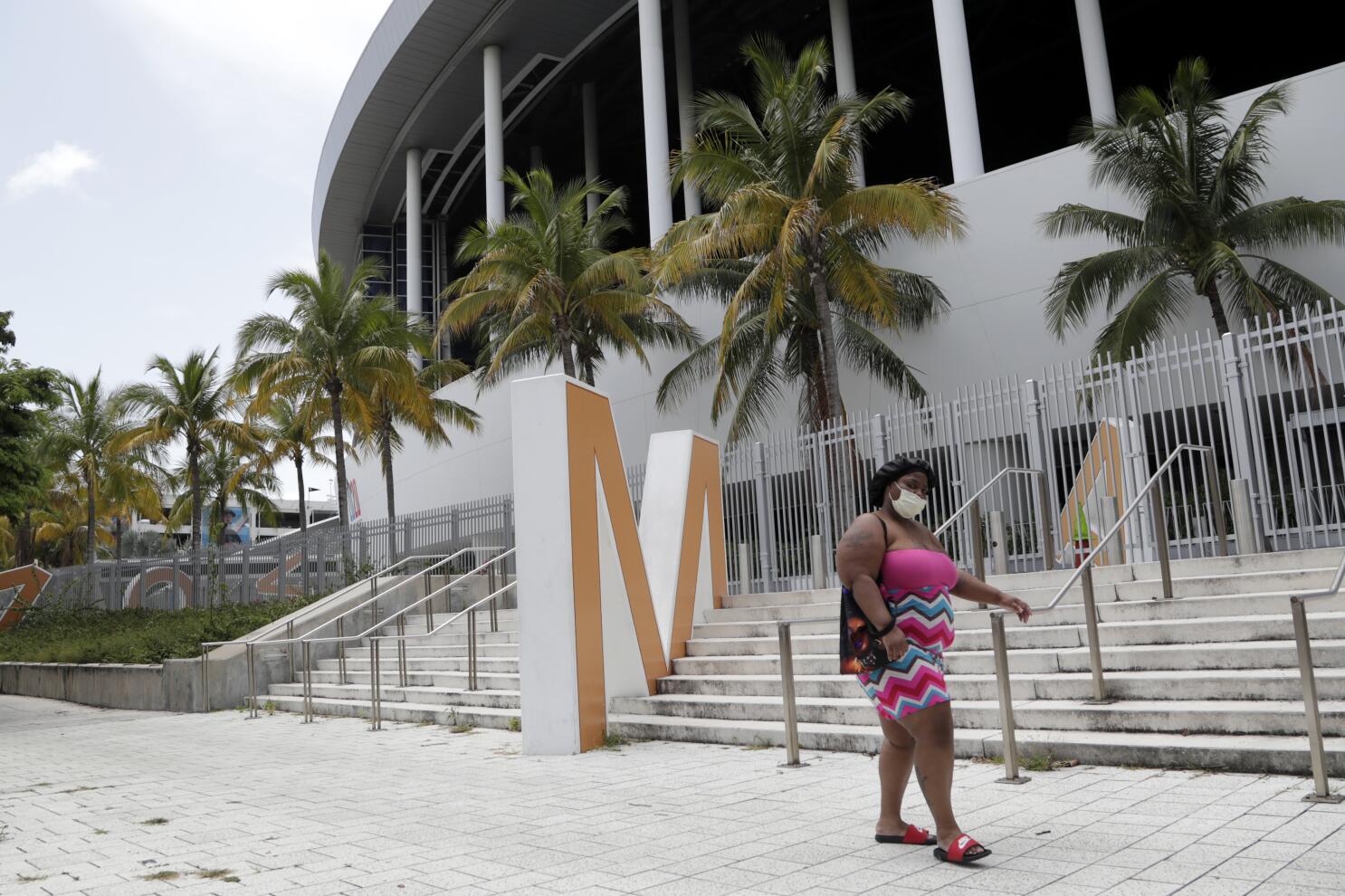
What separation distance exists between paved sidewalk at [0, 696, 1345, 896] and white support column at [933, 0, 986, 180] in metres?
15.0

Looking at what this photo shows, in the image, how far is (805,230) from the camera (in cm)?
1609

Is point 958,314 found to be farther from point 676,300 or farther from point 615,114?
point 615,114

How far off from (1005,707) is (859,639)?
6.66 ft

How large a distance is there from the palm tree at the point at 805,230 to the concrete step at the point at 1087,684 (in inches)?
327

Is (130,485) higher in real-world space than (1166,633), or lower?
higher

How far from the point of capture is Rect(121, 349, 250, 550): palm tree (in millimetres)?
29000

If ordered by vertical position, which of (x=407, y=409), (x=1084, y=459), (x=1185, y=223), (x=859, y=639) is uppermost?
(x=1185, y=223)

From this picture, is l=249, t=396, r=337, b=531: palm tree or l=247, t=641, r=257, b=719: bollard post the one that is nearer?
l=247, t=641, r=257, b=719: bollard post

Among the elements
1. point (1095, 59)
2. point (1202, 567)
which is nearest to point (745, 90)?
point (1095, 59)

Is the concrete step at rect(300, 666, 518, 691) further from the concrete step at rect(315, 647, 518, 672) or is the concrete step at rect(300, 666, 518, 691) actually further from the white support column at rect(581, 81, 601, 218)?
the white support column at rect(581, 81, 601, 218)

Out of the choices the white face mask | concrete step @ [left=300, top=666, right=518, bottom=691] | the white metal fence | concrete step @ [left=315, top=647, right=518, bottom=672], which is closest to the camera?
the white face mask

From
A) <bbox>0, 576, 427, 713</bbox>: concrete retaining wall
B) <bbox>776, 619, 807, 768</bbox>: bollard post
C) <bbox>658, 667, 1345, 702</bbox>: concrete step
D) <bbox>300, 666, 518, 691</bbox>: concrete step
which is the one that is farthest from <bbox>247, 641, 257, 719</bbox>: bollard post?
<bbox>776, 619, 807, 768</bbox>: bollard post

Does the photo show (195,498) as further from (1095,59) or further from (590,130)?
(1095,59)

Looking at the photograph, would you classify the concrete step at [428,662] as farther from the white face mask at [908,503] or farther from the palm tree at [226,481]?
the palm tree at [226,481]
